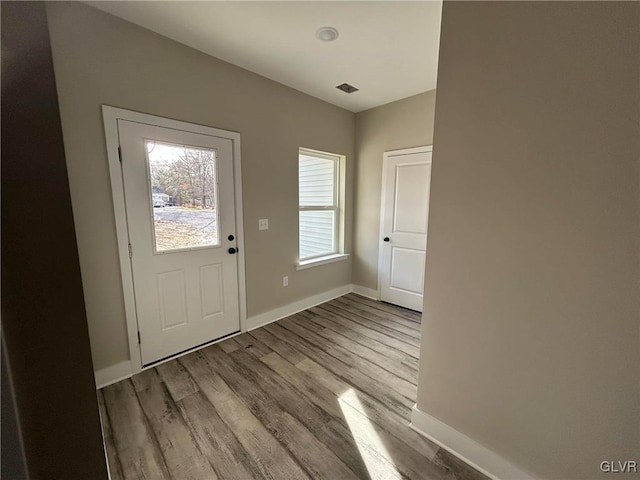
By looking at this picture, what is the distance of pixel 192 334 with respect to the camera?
234 centimetres

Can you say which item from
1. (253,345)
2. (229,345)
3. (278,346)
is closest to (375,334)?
(278,346)

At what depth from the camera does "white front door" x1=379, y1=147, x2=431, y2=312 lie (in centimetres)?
308

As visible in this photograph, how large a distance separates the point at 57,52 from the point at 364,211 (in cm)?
315

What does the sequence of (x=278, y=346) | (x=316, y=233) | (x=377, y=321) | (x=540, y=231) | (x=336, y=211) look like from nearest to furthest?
(x=540, y=231) → (x=278, y=346) → (x=377, y=321) → (x=316, y=233) → (x=336, y=211)

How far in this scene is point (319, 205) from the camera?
3.46 m

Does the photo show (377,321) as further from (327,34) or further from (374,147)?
(327,34)

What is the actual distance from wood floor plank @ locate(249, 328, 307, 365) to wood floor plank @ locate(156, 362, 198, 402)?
2.30 ft

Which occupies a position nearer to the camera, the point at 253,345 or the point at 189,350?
the point at 189,350

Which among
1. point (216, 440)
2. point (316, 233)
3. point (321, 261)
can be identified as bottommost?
point (216, 440)

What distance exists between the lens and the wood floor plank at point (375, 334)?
8.02ft

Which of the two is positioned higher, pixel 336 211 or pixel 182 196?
pixel 182 196

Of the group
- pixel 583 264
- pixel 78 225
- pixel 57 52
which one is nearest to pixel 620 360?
pixel 583 264

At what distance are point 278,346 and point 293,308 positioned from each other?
0.75 metres

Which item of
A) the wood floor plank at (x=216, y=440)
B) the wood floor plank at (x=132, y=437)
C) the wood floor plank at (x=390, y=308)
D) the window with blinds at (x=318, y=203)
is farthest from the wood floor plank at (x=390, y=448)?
the window with blinds at (x=318, y=203)
